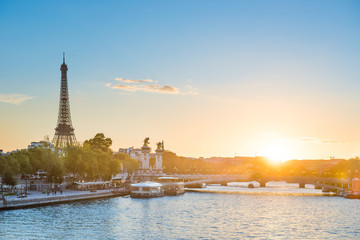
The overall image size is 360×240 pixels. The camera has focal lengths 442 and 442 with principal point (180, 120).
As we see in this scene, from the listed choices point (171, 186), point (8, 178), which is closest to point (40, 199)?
point (8, 178)

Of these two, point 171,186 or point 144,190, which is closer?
point 144,190

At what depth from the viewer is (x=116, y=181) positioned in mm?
124375

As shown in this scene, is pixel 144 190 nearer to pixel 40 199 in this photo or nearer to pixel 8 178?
pixel 8 178

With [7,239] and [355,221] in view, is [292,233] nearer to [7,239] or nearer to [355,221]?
[355,221]

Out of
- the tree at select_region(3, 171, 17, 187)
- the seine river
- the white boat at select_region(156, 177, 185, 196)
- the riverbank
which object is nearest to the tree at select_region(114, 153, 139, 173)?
the white boat at select_region(156, 177, 185, 196)

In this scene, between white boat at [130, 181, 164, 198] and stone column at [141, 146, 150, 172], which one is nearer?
white boat at [130, 181, 164, 198]

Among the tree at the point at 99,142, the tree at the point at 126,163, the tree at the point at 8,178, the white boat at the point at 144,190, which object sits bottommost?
the white boat at the point at 144,190

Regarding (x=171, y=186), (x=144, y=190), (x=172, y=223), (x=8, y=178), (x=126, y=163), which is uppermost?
(x=126, y=163)

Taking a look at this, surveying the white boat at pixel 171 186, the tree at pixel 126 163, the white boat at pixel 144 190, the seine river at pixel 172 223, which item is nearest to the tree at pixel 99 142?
the tree at pixel 126 163

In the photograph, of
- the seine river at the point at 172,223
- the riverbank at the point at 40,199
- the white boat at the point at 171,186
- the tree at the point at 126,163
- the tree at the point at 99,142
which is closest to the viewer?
the seine river at the point at 172,223

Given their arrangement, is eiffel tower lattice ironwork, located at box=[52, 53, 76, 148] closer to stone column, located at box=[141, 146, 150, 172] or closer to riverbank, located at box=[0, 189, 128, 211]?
stone column, located at box=[141, 146, 150, 172]

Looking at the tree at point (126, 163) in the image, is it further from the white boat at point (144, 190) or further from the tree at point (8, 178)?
the tree at point (8, 178)

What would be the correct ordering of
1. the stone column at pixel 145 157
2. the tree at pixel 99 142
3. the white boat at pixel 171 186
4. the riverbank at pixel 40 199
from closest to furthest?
the riverbank at pixel 40 199
the white boat at pixel 171 186
the stone column at pixel 145 157
the tree at pixel 99 142

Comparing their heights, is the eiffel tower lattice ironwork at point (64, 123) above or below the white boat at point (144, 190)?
above
